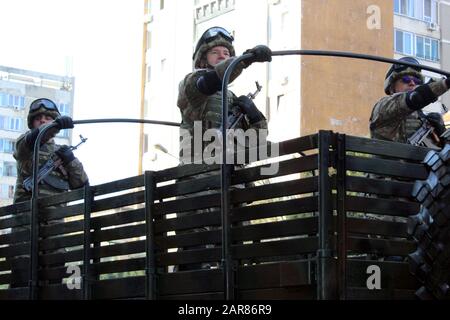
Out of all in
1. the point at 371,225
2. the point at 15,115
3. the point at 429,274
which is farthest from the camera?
the point at 15,115

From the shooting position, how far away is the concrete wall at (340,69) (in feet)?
115

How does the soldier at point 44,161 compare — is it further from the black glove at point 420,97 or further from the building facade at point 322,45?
the building facade at point 322,45

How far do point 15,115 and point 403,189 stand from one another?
67873 millimetres

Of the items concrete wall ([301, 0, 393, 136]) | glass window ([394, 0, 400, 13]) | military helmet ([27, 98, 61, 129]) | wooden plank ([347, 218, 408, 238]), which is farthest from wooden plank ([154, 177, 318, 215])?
glass window ([394, 0, 400, 13])

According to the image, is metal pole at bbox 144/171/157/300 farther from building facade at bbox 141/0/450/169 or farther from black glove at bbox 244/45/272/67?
building facade at bbox 141/0/450/169

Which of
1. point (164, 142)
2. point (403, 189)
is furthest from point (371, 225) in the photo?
point (164, 142)

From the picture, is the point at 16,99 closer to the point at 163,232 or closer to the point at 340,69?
the point at 340,69

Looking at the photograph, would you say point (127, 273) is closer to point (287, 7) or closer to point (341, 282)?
point (341, 282)

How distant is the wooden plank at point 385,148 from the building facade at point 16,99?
64.3 metres

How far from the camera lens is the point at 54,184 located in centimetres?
712

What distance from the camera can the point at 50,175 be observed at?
23.4 ft

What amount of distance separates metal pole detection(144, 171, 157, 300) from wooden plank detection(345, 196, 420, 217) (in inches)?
47.1

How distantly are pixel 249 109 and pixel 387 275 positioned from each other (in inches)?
66.7

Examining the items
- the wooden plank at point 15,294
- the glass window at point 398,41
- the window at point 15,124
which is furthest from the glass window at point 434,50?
the window at point 15,124
